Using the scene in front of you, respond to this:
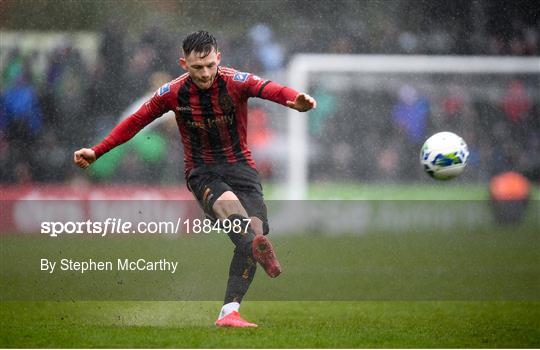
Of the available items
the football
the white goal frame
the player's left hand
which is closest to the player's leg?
the player's left hand

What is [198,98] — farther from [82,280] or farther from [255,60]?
[255,60]

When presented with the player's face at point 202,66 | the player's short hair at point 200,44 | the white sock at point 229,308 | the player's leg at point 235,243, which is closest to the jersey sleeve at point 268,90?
the player's face at point 202,66

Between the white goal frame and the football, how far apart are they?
5553 mm

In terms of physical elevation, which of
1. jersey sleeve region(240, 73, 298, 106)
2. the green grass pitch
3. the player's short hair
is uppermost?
the player's short hair

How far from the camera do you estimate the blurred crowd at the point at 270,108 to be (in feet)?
40.9

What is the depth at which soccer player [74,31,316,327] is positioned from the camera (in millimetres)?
6559

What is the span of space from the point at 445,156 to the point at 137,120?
2.19 meters

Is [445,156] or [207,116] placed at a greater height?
[207,116]

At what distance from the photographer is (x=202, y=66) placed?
6.57m

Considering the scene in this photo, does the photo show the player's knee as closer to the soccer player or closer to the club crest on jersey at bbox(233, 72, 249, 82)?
the soccer player

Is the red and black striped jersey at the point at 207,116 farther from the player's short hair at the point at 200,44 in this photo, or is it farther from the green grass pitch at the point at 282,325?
the green grass pitch at the point at 282,325

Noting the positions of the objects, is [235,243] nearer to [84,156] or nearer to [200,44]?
[84,156]

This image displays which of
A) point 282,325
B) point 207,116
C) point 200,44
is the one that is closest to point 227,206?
point 207,116

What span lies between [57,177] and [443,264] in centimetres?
492
